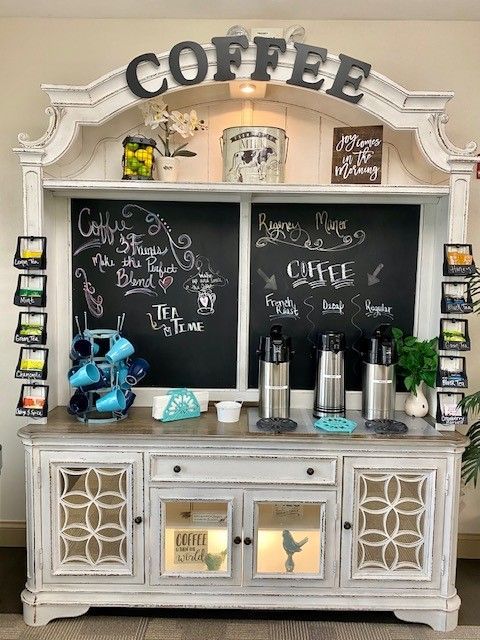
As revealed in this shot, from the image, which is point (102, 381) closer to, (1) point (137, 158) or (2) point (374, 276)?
(1) point (137, 158)

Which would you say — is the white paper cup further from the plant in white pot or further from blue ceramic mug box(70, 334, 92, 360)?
the plant in white pot

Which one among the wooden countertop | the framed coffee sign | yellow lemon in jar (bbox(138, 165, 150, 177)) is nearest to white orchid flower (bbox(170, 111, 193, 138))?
yellow lemon in jar (bbox(138, 165, 150, 177))

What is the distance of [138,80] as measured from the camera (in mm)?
2160

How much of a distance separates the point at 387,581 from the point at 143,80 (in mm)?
2337

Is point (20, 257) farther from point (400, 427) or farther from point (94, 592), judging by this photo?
point (400, 427)

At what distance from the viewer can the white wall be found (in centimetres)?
255

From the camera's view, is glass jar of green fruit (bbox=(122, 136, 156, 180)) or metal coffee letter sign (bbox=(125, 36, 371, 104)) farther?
glass jar of green fruit (bbox=(122, 136, 156, 180))

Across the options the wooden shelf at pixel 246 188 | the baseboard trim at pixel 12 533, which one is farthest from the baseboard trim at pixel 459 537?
the wooden shelf at pixel 246 188

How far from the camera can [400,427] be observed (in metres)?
2.24

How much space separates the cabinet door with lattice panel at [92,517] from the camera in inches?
85.4

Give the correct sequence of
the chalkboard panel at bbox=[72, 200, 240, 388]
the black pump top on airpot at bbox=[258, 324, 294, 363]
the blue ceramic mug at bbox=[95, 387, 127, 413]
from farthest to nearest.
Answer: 1. the chalkboard panel at bbox=[72, 200, 240, 388]
2. the black pump top on airpot at bbox=[258, 324, 294, 363]
3. the blue ceramic mug at bbox=[95, 387, 127, 413]

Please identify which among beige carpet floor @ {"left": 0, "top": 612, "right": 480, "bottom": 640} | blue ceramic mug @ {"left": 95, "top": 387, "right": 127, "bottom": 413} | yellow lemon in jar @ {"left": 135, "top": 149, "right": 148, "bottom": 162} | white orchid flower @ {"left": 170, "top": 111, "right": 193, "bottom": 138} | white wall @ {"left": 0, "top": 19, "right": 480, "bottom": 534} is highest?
white wall @ {"left": 0, "top": 19, "right": 480, "bottom": 534}

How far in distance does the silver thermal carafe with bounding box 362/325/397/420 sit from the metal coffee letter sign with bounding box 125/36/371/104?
105 centimetres

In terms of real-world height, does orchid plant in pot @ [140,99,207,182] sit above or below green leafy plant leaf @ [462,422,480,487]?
above
